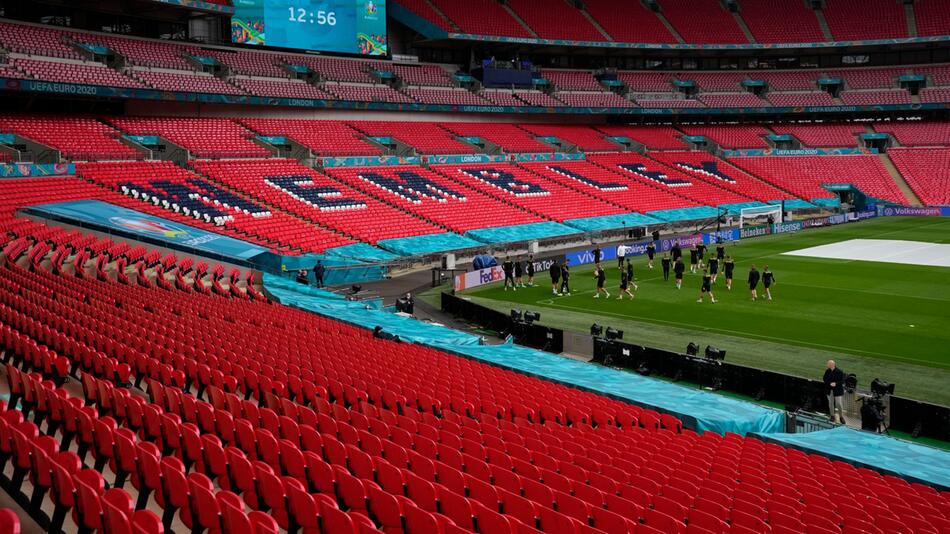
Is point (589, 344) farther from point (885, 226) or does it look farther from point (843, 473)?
point (885, 226)

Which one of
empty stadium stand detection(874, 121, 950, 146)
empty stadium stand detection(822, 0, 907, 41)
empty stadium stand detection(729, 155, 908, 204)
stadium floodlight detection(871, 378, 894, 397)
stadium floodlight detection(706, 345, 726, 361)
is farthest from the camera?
empty stadium stand detection(822, 0, 907, 41)

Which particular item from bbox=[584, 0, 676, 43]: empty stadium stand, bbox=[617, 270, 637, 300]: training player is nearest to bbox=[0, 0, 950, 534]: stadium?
bbox=[584, 0, 676, 43]: empty stadium stand

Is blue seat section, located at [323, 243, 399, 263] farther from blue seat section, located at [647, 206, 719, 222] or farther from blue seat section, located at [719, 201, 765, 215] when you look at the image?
blue seat section, located at [719, 201, 765, 215]

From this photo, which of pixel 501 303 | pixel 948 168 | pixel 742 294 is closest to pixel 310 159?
pixel 501 303

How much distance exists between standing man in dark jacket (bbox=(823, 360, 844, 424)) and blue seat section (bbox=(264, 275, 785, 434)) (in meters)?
1.81

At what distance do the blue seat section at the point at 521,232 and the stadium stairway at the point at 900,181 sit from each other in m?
31.1

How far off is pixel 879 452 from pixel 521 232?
32131mm

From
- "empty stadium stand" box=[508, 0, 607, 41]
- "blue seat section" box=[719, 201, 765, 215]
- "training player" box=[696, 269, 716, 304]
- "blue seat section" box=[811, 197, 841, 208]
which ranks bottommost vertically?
"training player" box=[696, 269, 716, 304]

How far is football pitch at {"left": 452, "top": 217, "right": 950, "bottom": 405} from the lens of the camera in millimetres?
20938

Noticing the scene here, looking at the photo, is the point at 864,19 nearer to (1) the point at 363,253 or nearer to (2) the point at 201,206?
(1) the point at 363,253

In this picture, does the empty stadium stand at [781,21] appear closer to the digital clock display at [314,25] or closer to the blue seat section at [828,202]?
the blue seat section at [828,202]

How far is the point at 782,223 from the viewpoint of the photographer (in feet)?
169

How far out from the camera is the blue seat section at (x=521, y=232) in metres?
42.7

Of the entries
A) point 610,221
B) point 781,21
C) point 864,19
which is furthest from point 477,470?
point 864,19
